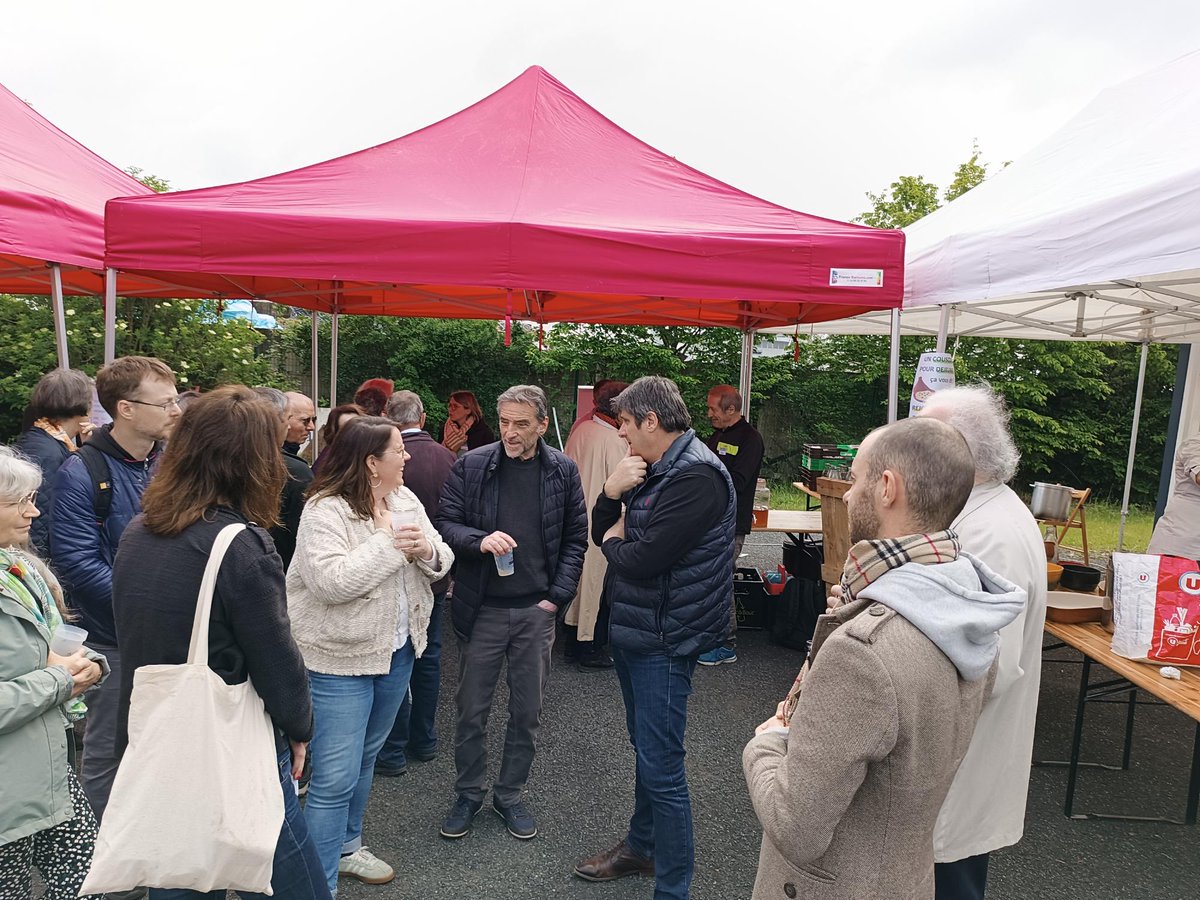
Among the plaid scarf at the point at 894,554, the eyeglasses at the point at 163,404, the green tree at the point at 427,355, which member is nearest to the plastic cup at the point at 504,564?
the eyeglasses at the point at 163,404

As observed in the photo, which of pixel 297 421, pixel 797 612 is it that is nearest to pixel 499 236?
pixel 297 421

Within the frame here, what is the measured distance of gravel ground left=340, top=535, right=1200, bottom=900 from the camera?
2.72 m

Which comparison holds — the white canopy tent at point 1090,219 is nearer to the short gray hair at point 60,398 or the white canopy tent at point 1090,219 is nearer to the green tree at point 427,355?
the short gray hair at point 60,398

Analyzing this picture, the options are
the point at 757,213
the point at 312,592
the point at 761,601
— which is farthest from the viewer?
Answer: the point at 761,601

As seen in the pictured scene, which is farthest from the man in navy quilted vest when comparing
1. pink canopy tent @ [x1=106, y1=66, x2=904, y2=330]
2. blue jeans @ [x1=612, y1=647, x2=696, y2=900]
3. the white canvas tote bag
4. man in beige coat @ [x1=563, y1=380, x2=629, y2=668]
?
man in beige coat @ [x1=563, y1=380, x2=629, y2=668]

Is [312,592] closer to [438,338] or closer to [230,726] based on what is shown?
[230,726]

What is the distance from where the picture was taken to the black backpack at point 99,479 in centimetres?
241

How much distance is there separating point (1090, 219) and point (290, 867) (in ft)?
12.0

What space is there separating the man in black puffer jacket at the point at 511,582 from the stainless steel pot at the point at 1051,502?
2.97 meters

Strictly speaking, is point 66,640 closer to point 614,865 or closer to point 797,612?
point 614,865

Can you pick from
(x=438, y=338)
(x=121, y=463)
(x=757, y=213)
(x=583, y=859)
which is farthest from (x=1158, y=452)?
(x=121, y=463)

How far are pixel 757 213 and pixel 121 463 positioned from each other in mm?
3089

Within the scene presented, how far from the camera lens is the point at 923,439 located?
1318mm

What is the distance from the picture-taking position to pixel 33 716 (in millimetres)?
1638
